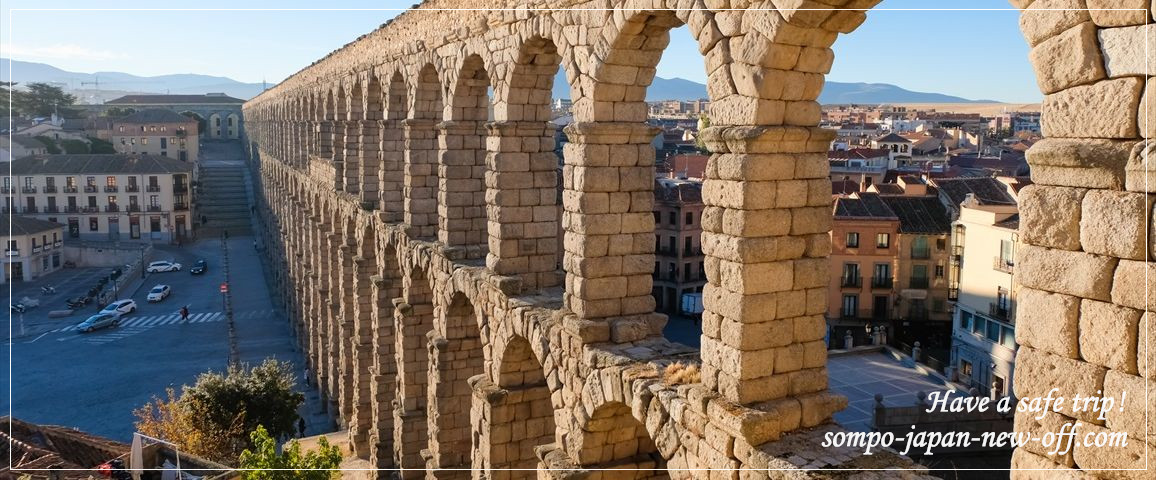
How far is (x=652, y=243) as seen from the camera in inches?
480

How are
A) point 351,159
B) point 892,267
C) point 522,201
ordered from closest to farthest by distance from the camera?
point 522,201 → point 351,159 → point 892,267

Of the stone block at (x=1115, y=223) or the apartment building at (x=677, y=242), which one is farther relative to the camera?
the apartment building at (x=677, y=242)

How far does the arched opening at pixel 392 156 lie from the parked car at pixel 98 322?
2908 cm

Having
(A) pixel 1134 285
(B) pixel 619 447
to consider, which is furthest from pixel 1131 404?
(B) pixel 619 447

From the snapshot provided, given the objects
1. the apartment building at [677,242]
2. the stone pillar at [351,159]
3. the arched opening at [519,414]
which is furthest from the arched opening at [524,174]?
the apartment building at [677,242]

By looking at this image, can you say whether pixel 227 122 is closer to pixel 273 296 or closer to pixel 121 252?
pixel 121 252

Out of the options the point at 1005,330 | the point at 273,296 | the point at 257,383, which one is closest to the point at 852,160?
the point at 1005,330

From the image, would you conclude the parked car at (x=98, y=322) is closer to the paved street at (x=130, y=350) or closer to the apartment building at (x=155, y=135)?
the paved street at (x=130, y=350)

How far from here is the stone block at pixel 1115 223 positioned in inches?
197

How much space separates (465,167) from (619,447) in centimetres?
711

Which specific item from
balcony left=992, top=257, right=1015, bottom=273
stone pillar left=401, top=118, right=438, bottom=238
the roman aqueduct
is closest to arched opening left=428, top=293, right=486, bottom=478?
the roman aqueduct

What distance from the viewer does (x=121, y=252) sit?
63406 millimetres

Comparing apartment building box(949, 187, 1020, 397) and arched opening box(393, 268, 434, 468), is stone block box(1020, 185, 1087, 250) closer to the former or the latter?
arched opening box(393, 268, 434, 468)

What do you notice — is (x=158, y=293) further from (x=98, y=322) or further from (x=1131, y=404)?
(x=1131, y=404)
